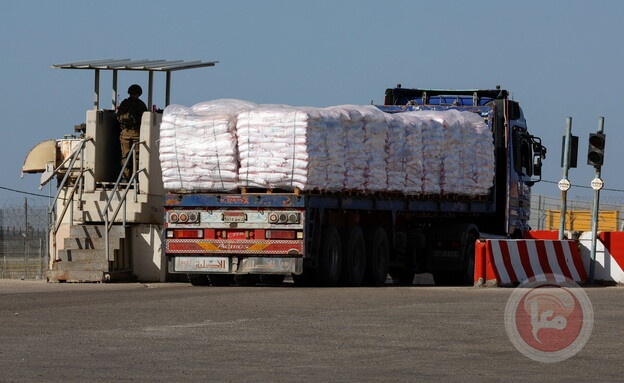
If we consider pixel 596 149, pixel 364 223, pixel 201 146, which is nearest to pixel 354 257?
pixel 364 223

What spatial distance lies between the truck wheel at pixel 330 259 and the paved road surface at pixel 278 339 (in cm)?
283

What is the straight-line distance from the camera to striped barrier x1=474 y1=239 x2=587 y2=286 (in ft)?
82.4

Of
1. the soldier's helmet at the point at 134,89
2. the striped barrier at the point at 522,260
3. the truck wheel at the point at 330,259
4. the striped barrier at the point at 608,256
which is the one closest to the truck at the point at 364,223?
the truck wheel at the point at 330,259

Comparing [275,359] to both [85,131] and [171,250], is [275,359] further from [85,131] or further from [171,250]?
[85,131]

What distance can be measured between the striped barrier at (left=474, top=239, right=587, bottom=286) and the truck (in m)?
1.95

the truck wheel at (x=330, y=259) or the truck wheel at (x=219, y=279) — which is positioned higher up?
the truck wheel at (x=330, y=259)

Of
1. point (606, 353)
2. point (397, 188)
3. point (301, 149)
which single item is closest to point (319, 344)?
point (606, 353)

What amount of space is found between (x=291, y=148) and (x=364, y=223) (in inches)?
138

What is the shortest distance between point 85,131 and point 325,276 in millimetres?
6625

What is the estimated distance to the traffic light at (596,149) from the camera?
92.8 ft

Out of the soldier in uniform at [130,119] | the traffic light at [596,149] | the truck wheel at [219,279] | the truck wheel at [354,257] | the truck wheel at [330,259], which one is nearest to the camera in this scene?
the truck wheel at [330,259]

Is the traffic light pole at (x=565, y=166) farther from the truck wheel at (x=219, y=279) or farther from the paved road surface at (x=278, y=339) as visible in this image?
the paved road surface at (x=278, y=339)

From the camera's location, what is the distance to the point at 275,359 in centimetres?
1205

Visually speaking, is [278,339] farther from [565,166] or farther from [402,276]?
[402,276]
